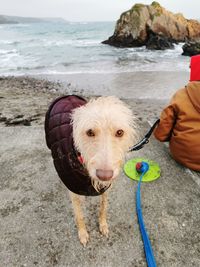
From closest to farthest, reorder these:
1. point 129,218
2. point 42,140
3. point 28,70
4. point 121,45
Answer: point 129,218
point 42,140
point 28,70
point 121,45

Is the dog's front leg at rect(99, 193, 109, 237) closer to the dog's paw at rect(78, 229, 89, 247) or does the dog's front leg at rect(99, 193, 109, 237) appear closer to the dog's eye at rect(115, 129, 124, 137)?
the dog's paw at rect(78, 229, 89, 247)

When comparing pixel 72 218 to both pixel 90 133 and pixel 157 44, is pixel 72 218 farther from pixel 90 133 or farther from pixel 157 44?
pixel 157 44

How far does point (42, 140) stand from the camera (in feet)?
18.7

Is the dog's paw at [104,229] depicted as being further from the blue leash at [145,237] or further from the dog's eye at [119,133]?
the dog's eye at [119,133]

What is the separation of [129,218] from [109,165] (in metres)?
1.75

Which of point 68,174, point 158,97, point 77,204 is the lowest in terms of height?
point 158,97

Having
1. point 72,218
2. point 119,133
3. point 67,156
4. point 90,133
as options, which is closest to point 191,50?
point 72,218

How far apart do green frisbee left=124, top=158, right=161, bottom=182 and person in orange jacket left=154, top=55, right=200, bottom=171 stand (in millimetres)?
434

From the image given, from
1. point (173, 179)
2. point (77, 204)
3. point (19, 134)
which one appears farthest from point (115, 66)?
point (77, 204)

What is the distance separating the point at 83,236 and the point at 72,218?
0.41 meters

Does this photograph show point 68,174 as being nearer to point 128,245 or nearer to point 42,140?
point 128,245

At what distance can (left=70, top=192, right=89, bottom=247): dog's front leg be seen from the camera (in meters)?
3.37

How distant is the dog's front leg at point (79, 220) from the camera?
3367 millimetres

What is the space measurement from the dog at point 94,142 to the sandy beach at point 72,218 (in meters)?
0.67
